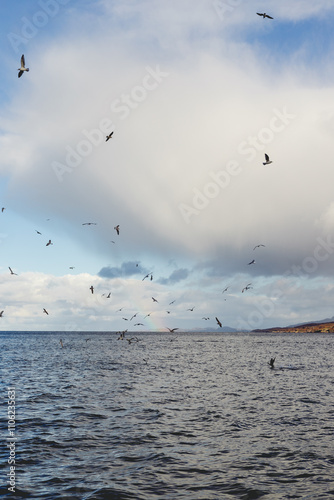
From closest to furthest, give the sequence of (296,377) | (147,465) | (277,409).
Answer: (147,465) < (277,409) < (296,377)

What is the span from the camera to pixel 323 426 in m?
22.5

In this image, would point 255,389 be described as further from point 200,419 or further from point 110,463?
point 110,463

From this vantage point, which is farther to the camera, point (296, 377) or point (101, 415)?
point (296, 377)

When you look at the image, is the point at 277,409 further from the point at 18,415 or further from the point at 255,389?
the point at 18,415

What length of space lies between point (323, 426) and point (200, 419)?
7.23 meters

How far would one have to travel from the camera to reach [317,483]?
14492 millimetres

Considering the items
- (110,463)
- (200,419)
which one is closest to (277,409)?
(200,419)

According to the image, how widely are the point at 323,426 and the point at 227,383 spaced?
17569mm

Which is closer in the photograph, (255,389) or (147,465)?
(147,465)

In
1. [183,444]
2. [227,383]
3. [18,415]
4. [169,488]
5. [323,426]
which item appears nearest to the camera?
[169,488]

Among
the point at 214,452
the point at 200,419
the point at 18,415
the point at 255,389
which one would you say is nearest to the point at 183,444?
the point at 214,452

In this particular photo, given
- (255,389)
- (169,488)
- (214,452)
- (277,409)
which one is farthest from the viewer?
(255,389)

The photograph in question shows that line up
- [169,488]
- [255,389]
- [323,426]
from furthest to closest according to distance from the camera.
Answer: [255,389]
[323,426]
[169,488]

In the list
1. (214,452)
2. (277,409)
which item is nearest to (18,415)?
(214,452)
